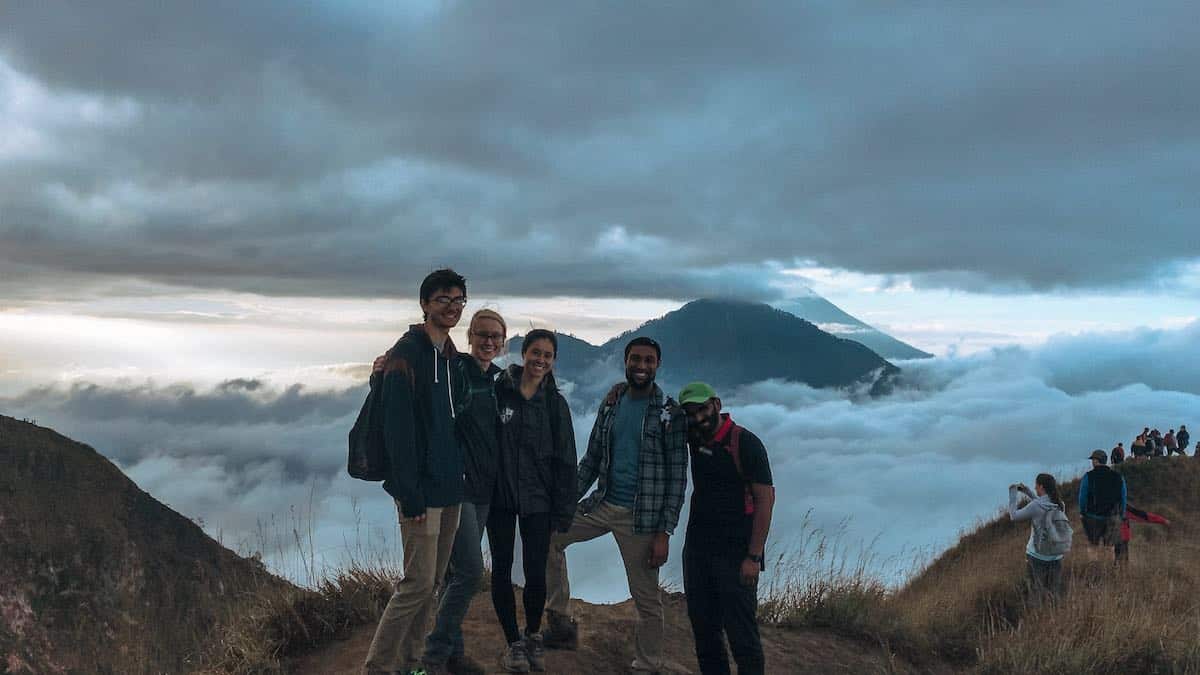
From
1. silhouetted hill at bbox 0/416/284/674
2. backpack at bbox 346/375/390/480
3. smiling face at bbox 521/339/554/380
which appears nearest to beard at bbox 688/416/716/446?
smiling face at bbox 521/339/554/380

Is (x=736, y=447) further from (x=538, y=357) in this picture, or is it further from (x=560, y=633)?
(x=560, y=633)

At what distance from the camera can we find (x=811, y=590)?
302 inches

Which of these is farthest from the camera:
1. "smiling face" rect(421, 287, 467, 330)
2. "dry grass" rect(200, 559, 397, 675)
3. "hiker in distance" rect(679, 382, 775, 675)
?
"dry grass" rect(200, 559, 397, 675)

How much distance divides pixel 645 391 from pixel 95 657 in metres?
46.0

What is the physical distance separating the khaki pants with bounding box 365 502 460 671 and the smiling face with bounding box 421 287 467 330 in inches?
38.4

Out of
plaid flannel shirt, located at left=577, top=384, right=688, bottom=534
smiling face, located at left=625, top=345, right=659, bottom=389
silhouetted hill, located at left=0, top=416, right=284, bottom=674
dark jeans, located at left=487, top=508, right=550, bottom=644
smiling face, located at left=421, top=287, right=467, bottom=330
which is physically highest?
smiling face, located at left=421, top=287, right=467, bottom=330

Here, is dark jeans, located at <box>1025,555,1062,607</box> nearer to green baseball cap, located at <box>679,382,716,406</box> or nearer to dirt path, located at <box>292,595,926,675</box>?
dirt path, located at <box>292,595,926,675</box>

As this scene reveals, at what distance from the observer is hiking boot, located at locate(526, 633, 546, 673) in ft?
17.4

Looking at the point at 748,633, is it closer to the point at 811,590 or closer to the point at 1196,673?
the point at 811,590

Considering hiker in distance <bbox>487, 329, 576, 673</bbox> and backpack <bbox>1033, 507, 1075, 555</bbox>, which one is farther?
backpack <bbox>1033, 507, 1075, 555</bbox>

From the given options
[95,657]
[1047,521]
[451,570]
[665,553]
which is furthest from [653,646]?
[95,657]

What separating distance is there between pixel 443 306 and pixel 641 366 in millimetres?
1301

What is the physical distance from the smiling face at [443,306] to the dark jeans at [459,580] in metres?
1.03

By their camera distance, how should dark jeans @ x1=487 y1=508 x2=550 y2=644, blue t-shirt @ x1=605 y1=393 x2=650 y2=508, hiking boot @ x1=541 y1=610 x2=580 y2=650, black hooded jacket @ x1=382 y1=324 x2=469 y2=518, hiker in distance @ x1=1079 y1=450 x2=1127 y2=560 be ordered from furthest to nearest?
1. hiker in distance @ x1=1079 y1=450 x2=1127 y2=560
2. hiking boot @ x1=541 y1=610 x2=580 y2=650
3. blue t-shirt @ x1=605 y1=393 x2=650 y2=508
4. dark jeans @ x1=487 y1=508 x2=550 y2=644
5. black hooded jacket @ x1=382 y1=324 x2=469 y2=518
